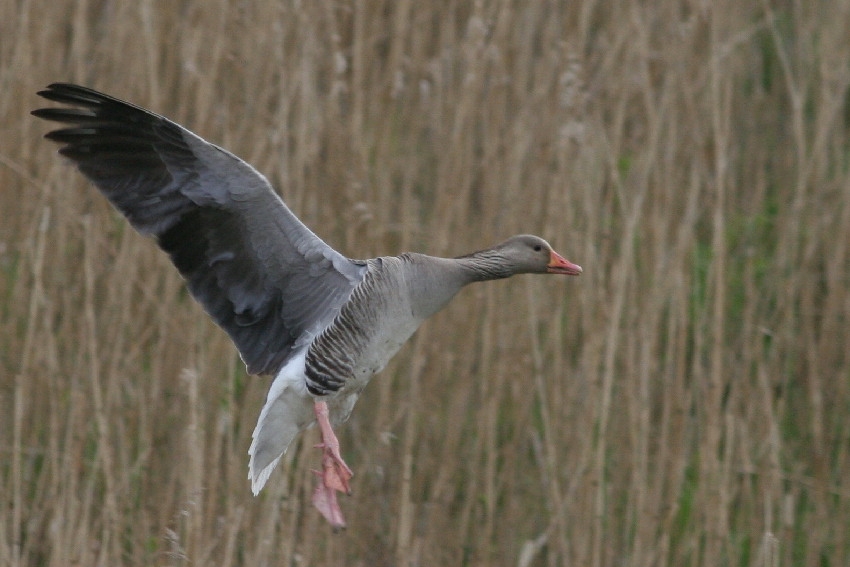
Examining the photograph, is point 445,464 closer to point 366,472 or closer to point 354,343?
point 366,472

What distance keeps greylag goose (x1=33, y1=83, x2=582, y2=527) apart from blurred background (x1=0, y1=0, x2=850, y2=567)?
1.13 ft

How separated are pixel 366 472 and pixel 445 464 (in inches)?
11.6

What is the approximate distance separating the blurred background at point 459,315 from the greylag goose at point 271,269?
344 mm

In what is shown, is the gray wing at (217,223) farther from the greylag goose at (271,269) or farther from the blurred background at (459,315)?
the blurred background at (459,315)

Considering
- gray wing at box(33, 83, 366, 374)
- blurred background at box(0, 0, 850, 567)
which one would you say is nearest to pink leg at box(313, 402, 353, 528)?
blurred background at box(0, 0, 850, 567)

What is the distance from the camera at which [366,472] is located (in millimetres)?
4707

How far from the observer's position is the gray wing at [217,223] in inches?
154

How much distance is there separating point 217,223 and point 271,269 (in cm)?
25

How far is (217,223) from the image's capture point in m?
4.08

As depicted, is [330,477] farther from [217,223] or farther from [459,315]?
[459,315]

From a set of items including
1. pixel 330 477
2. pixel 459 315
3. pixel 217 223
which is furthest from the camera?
pixel 459 315

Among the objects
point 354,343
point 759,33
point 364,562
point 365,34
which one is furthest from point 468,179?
point 759,33

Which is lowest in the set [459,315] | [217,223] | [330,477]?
[330,477]

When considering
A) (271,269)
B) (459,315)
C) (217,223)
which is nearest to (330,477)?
(271,269)
